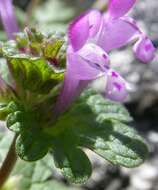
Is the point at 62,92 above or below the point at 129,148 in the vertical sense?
above

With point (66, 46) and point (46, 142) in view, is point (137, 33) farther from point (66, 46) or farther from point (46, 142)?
point (46, 142)

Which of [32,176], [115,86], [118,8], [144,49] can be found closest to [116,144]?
[115,86]

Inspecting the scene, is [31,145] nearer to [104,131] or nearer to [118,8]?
[104,131]

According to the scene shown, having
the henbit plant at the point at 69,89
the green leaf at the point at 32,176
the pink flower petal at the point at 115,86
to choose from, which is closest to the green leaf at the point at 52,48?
the henbit plant at the point at 69,89

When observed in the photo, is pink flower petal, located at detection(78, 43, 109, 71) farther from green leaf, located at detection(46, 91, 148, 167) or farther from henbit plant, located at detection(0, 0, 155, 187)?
green leaf, located at detection(46, 91, 148, 167)

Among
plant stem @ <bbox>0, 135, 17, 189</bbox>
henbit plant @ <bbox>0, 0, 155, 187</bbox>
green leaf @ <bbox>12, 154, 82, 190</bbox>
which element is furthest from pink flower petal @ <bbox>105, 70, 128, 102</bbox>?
green leaf @ <bbox>12, 154, 82, 190</bbox>

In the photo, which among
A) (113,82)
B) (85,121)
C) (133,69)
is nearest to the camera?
(113,82)

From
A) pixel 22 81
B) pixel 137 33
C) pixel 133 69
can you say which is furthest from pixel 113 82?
pixel 133 69
